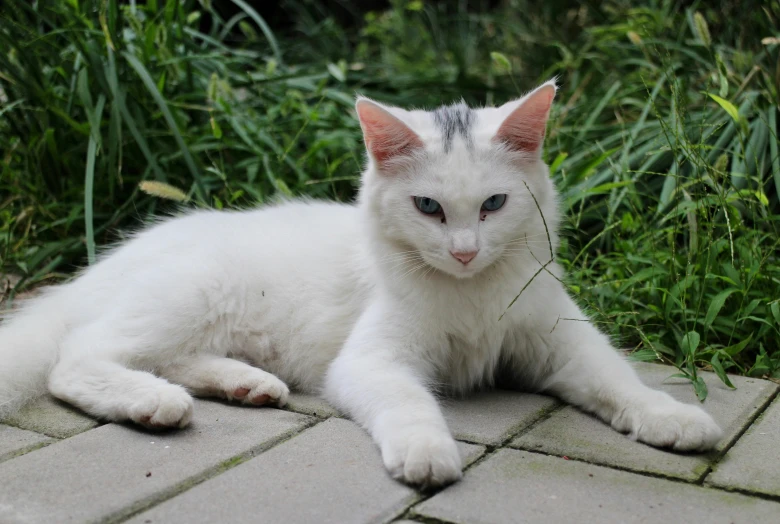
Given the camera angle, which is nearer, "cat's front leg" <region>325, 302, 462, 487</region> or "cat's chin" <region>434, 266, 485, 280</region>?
"cat's front leg" <region>325, 302, 462, 487</region>

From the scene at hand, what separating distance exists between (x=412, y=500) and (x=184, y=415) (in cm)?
79

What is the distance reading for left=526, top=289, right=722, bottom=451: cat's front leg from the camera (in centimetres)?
219

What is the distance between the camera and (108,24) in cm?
386

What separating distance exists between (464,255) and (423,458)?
0.68 m

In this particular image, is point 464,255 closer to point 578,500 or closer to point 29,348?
point 578,500

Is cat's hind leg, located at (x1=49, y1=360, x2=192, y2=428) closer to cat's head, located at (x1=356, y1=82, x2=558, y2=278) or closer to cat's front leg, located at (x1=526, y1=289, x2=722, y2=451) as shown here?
cat's head, located at (x1=356, y1=82, x2=558, y2=278)

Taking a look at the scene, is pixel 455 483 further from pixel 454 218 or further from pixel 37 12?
pixel 37 12

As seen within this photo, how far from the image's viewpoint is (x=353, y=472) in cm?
Answer: 206

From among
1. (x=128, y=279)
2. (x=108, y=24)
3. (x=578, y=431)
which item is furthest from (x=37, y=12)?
(x=578, y=431)

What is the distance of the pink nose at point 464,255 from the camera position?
242 cm

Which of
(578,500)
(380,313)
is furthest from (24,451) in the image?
(578,500)

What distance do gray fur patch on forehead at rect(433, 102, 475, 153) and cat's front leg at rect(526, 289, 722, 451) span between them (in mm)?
644

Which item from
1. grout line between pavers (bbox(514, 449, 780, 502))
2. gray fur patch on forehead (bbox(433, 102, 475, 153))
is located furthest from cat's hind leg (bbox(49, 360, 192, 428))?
gray fur patch on forehead (bbox(433, 102, 475, 153))

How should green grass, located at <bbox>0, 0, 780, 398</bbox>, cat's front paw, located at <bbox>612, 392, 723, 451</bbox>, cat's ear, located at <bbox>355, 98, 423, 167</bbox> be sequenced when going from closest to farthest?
1. cat's front paw, located at <bbox>612, 392, 723, 451</bbox>
2. cat's ear, located at <bbox>355, 98, 423, 167</bbox>
3. green grass, located at <bbox>0, 0, 780, 398</bbox>
